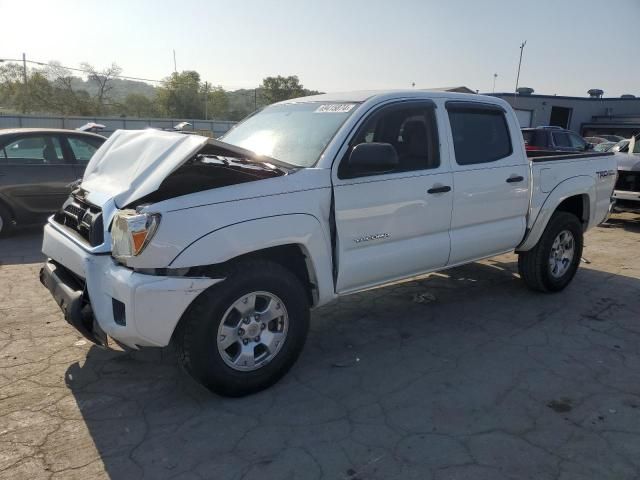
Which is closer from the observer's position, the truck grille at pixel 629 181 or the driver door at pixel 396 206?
the driver door at pixel 396 206

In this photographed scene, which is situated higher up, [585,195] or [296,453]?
[585,195]

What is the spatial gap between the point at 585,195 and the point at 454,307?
6.65 feet

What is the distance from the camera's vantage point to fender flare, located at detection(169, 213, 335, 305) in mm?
2922

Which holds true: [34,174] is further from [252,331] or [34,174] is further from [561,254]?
[561,254]

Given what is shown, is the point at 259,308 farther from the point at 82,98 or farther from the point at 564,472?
the point at 82,98

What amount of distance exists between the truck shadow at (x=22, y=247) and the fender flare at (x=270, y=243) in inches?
181

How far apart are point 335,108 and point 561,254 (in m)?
3.17

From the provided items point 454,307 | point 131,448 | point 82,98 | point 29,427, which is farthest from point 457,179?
point 82,98

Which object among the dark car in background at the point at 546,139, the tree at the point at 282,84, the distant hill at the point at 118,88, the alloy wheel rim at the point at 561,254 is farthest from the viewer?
the tree at the point at 282,84

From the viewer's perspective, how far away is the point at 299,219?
10.8 feet

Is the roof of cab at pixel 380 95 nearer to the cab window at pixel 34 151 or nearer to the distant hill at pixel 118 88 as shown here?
the cab window at pixel 34 151

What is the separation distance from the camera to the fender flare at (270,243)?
292 centimetres

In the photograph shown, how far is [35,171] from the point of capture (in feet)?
25.8

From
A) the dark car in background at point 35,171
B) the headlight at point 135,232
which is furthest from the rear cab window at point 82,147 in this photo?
the headlight at point 135,232
